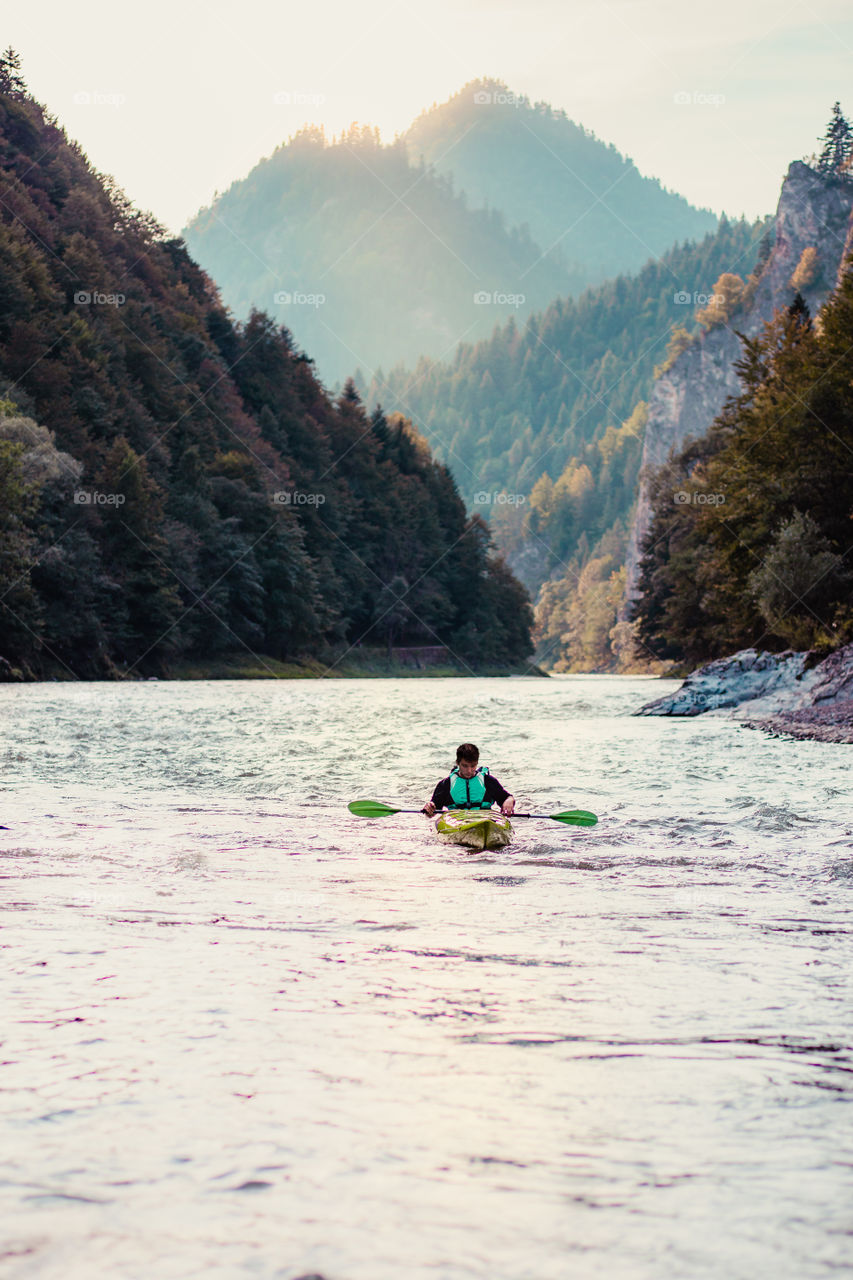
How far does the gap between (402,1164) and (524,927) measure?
4.81 meters

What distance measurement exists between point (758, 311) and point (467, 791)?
155m

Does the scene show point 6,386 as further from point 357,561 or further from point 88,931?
point 88,931

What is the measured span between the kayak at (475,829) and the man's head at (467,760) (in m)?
0.49

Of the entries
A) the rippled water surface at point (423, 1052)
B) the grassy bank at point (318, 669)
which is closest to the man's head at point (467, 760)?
the rippled water surface at point (423, 1052)

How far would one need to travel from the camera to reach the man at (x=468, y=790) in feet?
48.5

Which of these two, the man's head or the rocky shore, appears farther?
the rocky shore

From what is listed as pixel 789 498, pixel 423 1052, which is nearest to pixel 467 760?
pixel 423 1052

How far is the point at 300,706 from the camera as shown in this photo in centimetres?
4566

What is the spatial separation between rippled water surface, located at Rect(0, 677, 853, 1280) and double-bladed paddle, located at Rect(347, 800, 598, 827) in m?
0.22

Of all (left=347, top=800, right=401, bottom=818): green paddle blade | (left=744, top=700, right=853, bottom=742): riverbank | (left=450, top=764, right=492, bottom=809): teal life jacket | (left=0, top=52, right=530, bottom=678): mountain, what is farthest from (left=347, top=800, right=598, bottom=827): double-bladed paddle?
(left=0, top=52, right=530, bottom=678): mountain

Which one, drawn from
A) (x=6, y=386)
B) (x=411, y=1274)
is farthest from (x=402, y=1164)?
(x=6, y=386)

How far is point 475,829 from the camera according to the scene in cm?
1385

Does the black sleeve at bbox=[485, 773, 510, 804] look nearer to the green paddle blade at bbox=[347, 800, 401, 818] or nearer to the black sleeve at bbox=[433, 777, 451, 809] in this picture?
the black sleeve at bbox=[433, 777, 451, 809]

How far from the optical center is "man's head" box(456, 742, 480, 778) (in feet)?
47.9
